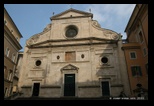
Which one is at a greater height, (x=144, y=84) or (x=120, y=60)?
(x=120, y=60)

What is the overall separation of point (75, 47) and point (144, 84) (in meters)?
Answer: 9.99

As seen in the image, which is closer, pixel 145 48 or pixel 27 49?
pixel 145 48

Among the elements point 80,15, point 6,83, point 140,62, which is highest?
point 80,15

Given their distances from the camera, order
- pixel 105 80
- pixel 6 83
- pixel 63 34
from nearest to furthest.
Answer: pixel 105 80 → pixel 6 83 → pixel 63 34

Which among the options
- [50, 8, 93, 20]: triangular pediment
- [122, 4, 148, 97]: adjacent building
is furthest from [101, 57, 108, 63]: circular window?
[50, 8, 93, 20]: triangular pediment

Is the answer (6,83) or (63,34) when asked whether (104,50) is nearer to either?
(63,34)

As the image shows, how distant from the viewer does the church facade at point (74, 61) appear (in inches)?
627

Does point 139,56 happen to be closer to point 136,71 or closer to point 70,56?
point 136,71

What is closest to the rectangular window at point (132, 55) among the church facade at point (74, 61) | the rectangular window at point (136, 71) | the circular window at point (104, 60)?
the church facade at point (74, 61)

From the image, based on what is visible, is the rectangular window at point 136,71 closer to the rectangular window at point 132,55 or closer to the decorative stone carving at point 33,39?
the rectangular window at point 132,55

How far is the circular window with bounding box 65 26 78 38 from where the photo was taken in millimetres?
20055

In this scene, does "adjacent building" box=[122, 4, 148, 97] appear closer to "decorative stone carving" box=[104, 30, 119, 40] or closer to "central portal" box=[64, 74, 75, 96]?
"decorative stone carving" box=[104, 30, 119, 40]
